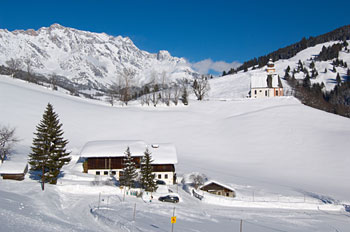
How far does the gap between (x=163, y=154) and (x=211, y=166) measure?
10.8 metres

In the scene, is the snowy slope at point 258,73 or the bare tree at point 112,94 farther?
the snowy slope at point 258,73

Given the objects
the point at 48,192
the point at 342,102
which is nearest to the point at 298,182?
the point at 48,192

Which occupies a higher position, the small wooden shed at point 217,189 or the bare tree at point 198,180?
the bare tree at point 198,180

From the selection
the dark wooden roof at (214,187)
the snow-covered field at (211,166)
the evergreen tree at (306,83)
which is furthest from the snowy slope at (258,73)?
the dark wooden roof at (214,187)

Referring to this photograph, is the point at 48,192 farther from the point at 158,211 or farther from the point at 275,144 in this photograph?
the point at 275,144

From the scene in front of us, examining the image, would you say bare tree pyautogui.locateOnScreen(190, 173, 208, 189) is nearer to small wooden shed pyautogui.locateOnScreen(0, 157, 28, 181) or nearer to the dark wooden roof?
the dark wooden roof

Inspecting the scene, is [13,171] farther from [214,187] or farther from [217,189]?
[217,189]

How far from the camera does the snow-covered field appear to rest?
22188 mm

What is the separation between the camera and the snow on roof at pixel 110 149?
1624 inches

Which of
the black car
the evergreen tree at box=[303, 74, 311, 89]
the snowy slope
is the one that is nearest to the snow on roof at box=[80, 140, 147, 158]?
the black car

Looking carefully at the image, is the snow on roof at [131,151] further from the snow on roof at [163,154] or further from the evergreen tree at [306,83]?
the evergreen tree at [306,83]

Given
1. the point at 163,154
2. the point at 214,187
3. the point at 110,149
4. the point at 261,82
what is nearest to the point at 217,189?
the point at 214,187

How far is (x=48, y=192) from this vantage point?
91.1 ft

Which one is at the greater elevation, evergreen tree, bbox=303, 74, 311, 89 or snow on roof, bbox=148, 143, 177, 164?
evergreen tree, bbox=303, 74, 311, 89
